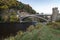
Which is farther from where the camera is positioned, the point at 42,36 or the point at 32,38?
the point at 32,38

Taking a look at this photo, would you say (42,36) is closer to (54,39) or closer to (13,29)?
(54,39)

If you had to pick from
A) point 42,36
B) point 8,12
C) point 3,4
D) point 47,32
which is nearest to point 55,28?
point 47,32

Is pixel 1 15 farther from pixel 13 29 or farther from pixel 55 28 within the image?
pixel 55 28

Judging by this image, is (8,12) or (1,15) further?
(8,12)

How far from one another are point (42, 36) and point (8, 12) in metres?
22.5

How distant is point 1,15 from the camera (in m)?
25.7

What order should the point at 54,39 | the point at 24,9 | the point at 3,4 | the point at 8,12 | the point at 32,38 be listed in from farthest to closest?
the point at 24,9 < the point at 8,12 < the point at 3,4 < the point at 32,38 < the point at 54,39

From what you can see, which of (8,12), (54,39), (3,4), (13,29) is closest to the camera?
(54,39)

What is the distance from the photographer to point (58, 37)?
602 centimetres

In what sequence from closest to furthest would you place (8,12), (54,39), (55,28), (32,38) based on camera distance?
(54,39)
(32,38)
(55,28)
(8,12)

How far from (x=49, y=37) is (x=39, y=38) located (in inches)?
10.3

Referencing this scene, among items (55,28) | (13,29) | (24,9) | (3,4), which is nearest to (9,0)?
(3,4)

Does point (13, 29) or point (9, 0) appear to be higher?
point (9, 0)

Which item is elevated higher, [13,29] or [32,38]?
[32,38]
